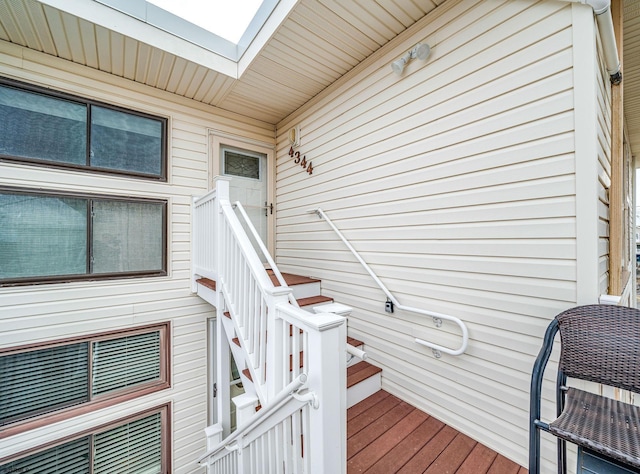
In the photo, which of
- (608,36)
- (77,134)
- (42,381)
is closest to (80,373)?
(42,381)

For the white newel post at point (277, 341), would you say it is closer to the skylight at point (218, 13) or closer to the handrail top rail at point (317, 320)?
the handrail top rail at point (317, 320)

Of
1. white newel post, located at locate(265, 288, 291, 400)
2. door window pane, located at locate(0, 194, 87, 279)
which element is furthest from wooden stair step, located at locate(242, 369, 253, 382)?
door window pane, located at locate(0, 194, 87, 279)

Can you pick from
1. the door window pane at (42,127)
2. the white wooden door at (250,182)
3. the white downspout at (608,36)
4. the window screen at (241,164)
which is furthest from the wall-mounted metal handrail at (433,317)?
the door window pane at (42,127)

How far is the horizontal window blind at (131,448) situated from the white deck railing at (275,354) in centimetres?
103

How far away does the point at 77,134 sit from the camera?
8.95 ft

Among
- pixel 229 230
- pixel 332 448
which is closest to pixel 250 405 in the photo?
pixel 332 448

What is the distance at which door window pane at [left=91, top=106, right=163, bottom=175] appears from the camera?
2.84m

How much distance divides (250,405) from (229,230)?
1292mm

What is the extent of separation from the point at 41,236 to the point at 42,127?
106cm

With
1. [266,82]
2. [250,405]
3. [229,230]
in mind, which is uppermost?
[266,82]

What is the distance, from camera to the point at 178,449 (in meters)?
3.12

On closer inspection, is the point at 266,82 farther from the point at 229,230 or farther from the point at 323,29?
the point at 229,230

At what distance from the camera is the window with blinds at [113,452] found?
101 inches

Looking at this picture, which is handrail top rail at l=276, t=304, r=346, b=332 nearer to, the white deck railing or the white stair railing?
the white deck railing
